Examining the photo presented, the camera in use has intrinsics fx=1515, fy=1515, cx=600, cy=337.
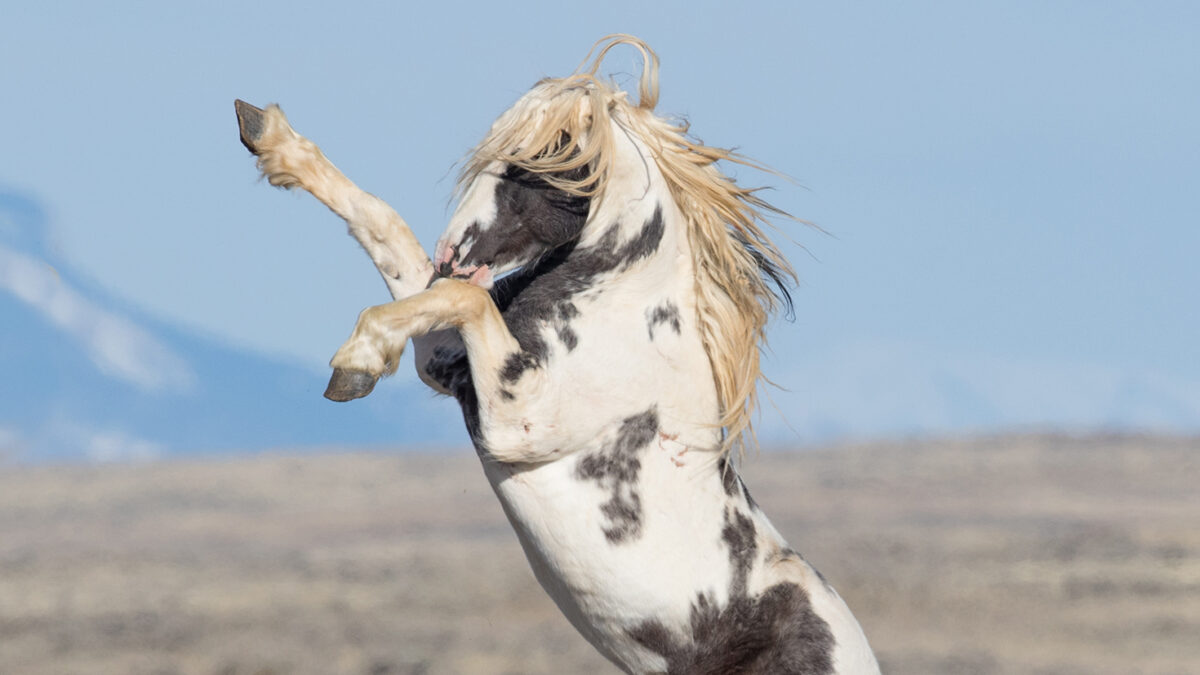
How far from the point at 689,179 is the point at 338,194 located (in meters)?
1.39

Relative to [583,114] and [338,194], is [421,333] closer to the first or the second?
[338,194]

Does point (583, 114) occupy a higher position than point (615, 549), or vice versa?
point (583, 114)

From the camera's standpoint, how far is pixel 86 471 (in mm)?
37969

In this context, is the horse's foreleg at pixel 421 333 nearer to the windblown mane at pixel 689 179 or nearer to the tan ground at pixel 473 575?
the windblown mane at pixel 689 179

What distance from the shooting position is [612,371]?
5727mm

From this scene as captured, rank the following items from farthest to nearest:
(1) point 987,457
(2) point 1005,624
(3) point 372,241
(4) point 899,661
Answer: (1) point 987,457 → (2) point 1005,624 → (4) point 899,661 → (3) point 372,241

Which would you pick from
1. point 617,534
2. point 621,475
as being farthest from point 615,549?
point 621,475

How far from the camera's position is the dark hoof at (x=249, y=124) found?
5.79 metres

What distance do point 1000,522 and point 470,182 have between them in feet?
75.2

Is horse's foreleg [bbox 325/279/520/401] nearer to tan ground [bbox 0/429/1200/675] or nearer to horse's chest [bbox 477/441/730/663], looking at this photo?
horse's chest [bbox 477/441/730/663]

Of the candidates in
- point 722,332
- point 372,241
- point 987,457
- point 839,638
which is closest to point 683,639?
point 839,638

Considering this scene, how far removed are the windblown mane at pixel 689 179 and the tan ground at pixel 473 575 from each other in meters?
8.52

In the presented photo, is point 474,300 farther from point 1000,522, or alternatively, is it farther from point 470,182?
point 1000,522

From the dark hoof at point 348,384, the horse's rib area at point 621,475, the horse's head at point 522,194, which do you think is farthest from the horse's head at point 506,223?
the horse's rib area at point 621,475
